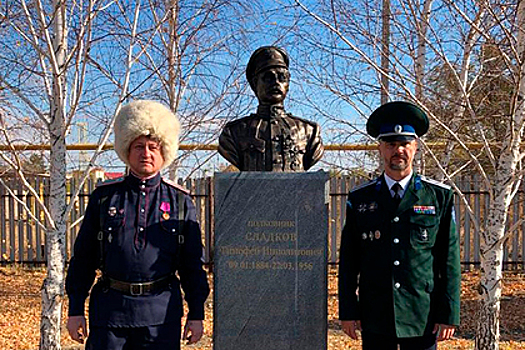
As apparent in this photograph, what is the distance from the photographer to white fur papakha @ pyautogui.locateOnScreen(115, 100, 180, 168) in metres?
2.41

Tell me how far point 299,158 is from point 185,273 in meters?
1.13

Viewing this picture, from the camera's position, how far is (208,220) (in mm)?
7934

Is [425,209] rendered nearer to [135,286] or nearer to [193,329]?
[193,329]

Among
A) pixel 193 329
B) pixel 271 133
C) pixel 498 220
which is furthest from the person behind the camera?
pixel 498 220

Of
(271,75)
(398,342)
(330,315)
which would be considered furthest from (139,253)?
(330,315)

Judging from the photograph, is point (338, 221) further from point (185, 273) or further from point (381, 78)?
point (185, 273)

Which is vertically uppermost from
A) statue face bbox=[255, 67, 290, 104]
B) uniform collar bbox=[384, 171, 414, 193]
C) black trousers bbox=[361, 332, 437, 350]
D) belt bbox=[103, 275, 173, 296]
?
statue face bbox=[255, 67, 290, 104]

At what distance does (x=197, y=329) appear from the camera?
249 centimetres

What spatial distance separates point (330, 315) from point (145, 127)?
4.34 metres

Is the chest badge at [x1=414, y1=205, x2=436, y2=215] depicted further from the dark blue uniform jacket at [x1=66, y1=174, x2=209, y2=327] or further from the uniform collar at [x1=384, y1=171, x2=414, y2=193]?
the dark blue uniform jacket at [x1=66, y1=174, x2=209, y2=327]

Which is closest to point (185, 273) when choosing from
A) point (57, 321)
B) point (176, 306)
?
point (176, 306)

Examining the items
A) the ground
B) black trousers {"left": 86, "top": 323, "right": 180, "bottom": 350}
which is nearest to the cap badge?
black trousers {"left": 86, "top": 323, "right": 180, "bottom": 350}

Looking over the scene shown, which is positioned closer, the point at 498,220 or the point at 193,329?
the point at 193,329

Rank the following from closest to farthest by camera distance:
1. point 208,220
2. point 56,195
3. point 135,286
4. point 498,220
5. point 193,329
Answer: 1. point 135,286
2. point 193,329
3. point 498,220
4. point 56,195
5. point 208,220
